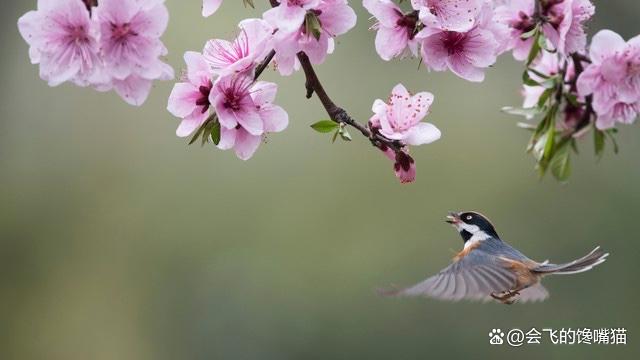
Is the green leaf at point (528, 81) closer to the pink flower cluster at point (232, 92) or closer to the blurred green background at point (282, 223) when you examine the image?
the pink flower cluster at point (232, 92)

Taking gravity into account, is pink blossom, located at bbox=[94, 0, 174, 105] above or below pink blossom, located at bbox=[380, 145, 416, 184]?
above

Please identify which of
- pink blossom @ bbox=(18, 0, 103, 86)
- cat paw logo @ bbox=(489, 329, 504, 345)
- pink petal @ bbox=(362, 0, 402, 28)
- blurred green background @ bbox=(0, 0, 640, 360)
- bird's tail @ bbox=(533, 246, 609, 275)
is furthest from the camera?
blurred green background @ bbox=(0, 0, 640, 360)

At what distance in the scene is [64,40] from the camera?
0.87 metres

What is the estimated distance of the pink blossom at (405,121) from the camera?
99 cm

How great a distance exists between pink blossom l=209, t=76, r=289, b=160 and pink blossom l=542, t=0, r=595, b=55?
0.31 m

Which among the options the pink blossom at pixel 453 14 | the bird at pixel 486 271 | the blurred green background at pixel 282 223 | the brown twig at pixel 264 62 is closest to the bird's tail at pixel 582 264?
the bird at pixel 486 271

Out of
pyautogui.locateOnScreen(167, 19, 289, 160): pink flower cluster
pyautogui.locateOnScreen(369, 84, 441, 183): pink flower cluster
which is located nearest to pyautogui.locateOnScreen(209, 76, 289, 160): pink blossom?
pyautogui.locateOnScreen(167, 19, 289, 160): pink flower cluster

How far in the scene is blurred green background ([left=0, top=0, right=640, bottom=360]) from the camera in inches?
129

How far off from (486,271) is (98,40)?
582mm

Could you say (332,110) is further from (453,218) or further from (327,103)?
(453,218)

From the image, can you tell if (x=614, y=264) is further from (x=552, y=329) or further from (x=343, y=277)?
(x=343, y=277)

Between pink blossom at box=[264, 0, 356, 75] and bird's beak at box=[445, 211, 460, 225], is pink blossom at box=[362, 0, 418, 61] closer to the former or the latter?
pink blossom at box=[264, 0, 356, 75]

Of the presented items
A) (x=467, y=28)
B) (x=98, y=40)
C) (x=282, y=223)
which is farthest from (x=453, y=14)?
(x=282, y=223)

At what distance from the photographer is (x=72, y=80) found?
0.87 meters
